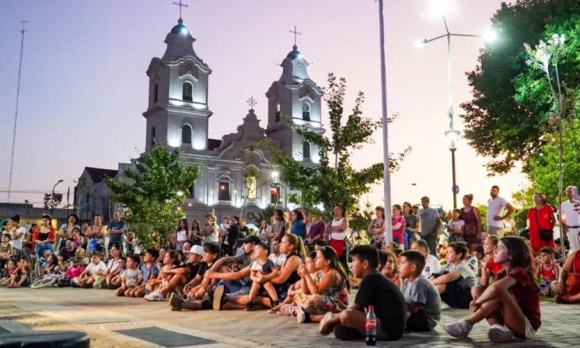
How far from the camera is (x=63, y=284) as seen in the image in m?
19.2

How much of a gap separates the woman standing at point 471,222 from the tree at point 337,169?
232 inches

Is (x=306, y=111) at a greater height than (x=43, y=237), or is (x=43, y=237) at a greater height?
(x=306, y=111)

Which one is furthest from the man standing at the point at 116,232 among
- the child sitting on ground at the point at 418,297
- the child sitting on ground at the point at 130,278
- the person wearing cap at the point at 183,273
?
the child sitting on ground at the point at 418,297

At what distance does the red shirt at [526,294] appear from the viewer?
20.9 ft

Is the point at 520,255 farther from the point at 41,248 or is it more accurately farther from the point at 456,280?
the point at 41,248

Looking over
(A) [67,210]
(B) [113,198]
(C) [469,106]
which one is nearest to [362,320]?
(C) [469,106]

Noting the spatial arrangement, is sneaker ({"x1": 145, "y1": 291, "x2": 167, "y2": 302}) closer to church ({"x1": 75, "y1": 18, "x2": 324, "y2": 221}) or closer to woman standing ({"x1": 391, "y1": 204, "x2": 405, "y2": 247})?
woman standing ({"x1": 391, "y1": 204, "x2": 405, "y2": 247})

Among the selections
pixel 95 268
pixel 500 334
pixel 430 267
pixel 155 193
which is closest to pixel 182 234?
pixel 95 268

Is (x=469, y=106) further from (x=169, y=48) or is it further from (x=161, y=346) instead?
(x=169, y=48)

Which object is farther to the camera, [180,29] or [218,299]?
[180,29]

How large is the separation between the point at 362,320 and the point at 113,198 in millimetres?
35455

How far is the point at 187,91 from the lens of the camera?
60.9 m

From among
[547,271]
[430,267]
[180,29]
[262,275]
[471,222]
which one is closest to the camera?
[262,275]

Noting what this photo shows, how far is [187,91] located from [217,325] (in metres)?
54.6
